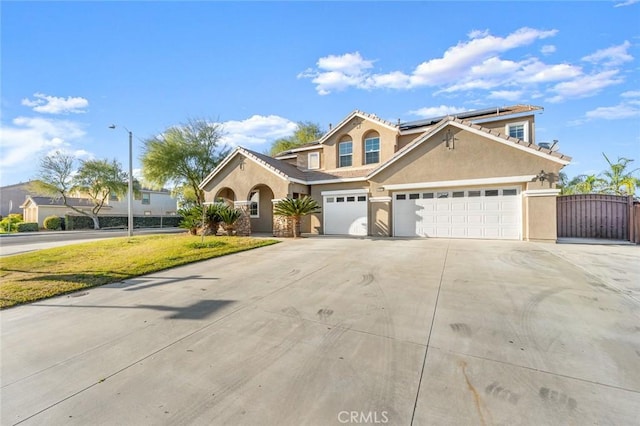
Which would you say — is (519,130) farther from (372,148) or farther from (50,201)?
(50,201)

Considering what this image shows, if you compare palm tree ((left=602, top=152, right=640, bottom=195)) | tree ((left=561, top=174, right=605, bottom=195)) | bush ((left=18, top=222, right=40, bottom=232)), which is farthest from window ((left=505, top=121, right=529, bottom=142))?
bush ((left=18, top=222, right=40, bottom=232))

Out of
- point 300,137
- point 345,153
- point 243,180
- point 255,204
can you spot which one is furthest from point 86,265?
point 300,137

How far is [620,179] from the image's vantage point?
20422mm

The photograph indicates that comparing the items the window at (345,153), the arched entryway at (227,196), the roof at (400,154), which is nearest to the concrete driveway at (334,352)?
the roof at (400,154)

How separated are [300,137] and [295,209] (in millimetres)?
24987

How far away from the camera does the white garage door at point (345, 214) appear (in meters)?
15.9

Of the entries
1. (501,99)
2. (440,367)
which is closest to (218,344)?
(440,367)

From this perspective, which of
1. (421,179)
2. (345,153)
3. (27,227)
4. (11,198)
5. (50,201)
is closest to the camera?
(421,179)

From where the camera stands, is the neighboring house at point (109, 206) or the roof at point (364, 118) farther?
the neighboring house at point (109, 206)

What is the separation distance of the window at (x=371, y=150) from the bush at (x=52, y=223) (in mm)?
36965

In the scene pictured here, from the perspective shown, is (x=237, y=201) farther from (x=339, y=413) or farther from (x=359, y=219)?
(x=339, y=413)

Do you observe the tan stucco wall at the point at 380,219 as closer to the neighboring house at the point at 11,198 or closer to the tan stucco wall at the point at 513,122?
the tan stucco wall at the point at 513,122

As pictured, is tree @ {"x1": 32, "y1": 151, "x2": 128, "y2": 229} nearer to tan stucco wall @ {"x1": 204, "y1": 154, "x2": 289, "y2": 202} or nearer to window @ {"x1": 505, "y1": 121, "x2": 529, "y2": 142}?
tan stucco wall @ {"x1": 204, "y1": 154, "x2": 289, "y2": 202}

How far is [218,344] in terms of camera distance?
150 inches
